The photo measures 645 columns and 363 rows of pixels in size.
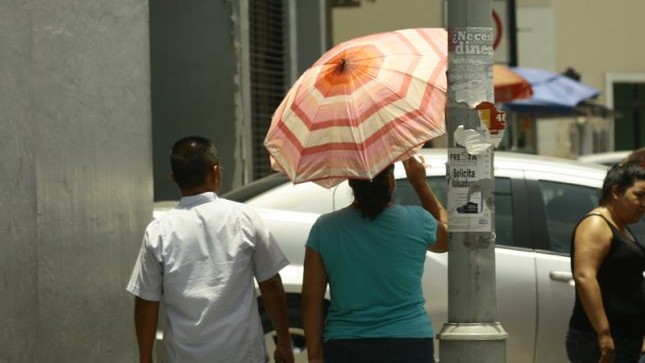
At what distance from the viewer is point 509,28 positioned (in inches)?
837

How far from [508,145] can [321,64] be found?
21.3 metres

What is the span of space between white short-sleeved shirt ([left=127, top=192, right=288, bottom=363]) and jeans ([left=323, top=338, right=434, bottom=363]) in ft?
1.25

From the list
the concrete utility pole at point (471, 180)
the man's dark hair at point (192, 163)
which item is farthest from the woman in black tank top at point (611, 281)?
the man's dark hair at point (192, 163)

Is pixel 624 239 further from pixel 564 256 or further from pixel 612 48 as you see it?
pixel 612 48

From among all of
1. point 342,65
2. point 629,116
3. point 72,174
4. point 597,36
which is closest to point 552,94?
point 597,36

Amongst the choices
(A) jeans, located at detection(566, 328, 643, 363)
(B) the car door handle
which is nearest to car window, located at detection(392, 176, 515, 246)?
(B) the car door handle

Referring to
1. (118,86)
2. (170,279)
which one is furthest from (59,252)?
(170,279)

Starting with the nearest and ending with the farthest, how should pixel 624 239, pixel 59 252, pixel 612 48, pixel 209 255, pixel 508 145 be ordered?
1. pixel 209 255
2. pixel 624 239
3. pixel 59 252
4. pixel 508 145
5. pixel 612 48

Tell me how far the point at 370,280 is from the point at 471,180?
0.62 metres

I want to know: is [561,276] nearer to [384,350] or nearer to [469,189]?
[469,189]

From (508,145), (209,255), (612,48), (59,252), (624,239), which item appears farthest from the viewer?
(612,48)

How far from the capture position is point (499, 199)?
9086 millimetres

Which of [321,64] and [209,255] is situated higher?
[321,64]

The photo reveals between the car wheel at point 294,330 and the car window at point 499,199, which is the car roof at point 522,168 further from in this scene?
the car wheel at point 294,330
